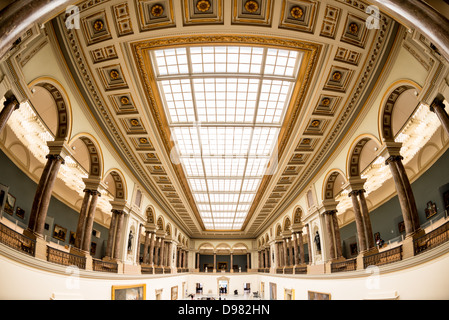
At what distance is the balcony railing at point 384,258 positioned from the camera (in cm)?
860

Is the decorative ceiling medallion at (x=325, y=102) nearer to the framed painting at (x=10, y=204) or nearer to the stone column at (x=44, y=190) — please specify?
the stone column at (x=44, y=190)

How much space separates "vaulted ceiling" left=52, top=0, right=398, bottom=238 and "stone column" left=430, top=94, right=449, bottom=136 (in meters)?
2.45

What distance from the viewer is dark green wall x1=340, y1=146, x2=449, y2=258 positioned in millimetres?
12867

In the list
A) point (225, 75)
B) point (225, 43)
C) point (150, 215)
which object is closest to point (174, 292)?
point (150, 215)

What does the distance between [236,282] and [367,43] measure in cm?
3809

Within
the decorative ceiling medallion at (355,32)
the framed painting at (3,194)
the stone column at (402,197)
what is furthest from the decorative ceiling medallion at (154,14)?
the framed painting at (3,194)

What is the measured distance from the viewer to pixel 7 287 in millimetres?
6191

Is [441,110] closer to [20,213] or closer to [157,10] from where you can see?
[157,10]

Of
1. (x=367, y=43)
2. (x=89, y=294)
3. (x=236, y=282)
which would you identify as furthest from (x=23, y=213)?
(x=236, y=282)

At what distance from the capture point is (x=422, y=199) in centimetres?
1433

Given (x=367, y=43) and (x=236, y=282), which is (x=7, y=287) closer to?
(x=367, y=43)

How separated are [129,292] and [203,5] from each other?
1499 centimetres

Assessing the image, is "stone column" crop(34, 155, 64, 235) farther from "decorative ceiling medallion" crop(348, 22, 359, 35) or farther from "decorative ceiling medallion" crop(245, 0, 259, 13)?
"decorative ceiling medallion" crop(348, 22, 359, 35)

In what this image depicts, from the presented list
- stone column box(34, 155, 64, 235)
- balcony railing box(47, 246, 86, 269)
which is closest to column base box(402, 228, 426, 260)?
balcony railing box(47, 246, 86, 269)
